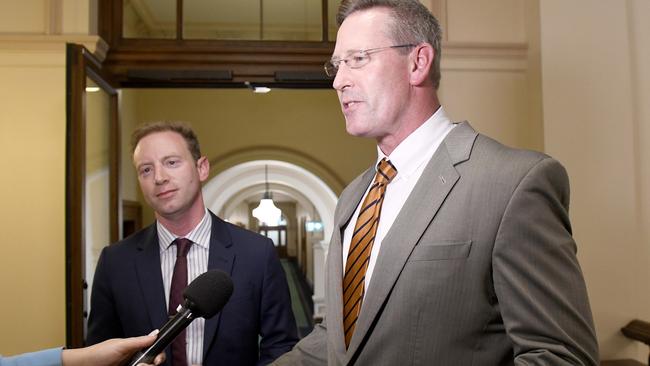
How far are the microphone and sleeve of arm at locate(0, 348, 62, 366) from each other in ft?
1.43

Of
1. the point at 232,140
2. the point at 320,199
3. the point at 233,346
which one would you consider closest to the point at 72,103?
the point at 233,346

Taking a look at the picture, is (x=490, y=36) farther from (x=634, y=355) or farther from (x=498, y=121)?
(x=634, y=355)

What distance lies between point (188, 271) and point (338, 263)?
79 centimetres

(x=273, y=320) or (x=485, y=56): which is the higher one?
(x=485, y=56)

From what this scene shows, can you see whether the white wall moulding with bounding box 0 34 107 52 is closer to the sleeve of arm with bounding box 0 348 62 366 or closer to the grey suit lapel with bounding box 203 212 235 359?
the grey suit lapel with bounding box 203 212 235 359

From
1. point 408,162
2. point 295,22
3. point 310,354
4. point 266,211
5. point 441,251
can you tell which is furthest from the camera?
point 266,211

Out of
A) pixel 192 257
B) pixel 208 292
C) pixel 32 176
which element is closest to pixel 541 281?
pixel 208 292

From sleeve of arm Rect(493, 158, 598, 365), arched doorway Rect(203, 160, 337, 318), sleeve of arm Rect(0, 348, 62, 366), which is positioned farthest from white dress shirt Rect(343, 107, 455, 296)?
arched doorway Rect(203, 160, 337, 318)

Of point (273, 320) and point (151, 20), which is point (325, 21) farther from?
point (273, 320)

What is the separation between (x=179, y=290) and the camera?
6.91 feet

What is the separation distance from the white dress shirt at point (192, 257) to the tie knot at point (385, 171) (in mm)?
862

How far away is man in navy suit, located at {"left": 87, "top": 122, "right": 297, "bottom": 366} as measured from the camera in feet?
6.88

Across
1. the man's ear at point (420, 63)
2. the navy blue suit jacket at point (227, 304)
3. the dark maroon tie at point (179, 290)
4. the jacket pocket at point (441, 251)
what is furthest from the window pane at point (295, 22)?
the jacket pocket at point (441, 251)

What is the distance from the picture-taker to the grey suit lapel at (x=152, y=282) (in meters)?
2.09
